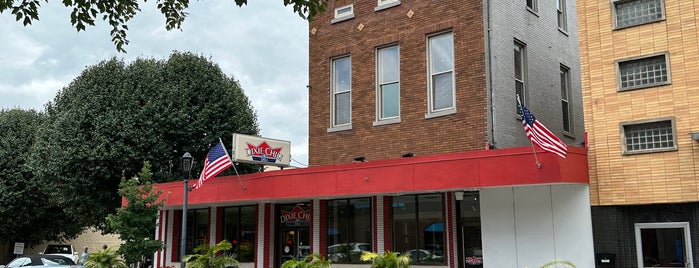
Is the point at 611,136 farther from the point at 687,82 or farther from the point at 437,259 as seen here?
the point at 437,259

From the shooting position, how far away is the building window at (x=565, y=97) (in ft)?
70.2

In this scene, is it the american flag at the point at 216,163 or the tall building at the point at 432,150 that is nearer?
the tall building at the point at 432,150

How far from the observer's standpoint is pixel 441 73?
18609 mm

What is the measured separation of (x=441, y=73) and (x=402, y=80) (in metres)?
1.18

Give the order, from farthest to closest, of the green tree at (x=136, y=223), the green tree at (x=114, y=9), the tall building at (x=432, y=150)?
the green tree at (x=136, y=223)
the tall building at (x=432, y=150)
the green tree at (x=114, y=9)

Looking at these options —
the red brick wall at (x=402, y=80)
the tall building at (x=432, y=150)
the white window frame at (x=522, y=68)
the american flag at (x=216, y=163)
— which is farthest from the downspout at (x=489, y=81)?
the american flag at (x=216, y=163)

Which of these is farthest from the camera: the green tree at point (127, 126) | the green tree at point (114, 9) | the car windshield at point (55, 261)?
the green tree at point (127, 126)

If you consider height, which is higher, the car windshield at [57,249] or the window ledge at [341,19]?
the window ledge at [341,19]

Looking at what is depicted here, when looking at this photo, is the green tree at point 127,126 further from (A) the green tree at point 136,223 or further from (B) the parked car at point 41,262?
(A) the green tree at point 136,223

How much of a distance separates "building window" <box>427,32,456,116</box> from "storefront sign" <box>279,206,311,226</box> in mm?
5391

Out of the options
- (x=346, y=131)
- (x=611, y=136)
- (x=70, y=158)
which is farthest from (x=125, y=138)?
(x=611, y=136)

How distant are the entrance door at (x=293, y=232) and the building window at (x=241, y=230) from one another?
1079 mm

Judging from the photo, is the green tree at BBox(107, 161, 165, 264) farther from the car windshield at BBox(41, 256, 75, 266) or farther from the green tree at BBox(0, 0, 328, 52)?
the green tree at BBox(0, 0, 328, 52)

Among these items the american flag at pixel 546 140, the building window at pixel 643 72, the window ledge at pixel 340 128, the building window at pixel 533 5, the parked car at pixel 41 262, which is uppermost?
the building window at pixel 533 5
